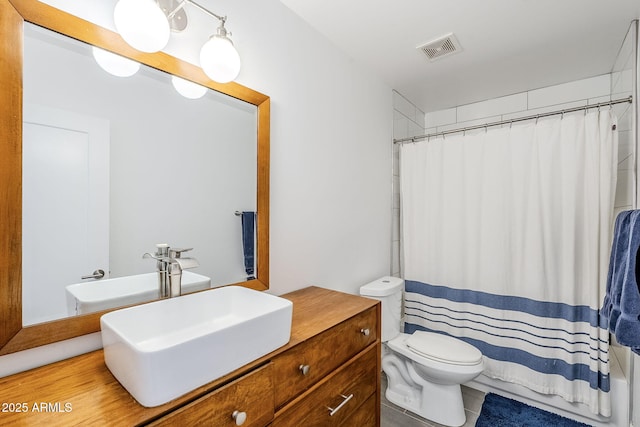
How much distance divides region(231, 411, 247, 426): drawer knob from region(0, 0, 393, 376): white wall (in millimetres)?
516

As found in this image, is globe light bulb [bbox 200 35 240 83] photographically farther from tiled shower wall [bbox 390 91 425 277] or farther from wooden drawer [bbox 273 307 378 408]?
tiled shower wall [bbox 390 91 425 277]

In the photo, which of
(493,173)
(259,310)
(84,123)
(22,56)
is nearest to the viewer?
(22,56)

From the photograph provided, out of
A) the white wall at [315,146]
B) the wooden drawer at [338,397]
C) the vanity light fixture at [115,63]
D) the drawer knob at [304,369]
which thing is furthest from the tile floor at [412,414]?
the vanity light fixture at [115,63]

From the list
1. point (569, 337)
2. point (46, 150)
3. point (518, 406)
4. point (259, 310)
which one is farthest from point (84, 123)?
point (518, 406)

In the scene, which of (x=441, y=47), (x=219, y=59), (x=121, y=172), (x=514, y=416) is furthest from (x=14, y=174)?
(x=514, y=416)

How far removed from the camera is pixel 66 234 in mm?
893

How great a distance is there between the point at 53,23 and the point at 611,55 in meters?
2.84

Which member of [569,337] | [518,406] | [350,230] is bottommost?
[518,406]

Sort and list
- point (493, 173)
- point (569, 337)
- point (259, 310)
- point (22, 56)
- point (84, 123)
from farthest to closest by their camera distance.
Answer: point (493, 173) → point (569, 337) → point (259, 310) → point (84, 123) → point (22, 56)

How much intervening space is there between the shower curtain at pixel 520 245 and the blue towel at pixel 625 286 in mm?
448

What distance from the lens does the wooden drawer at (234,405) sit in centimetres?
68

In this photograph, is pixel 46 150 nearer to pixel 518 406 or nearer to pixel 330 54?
pixel 330 54

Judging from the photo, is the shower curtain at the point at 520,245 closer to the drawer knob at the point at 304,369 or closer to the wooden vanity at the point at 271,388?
the wooden vanity at the point at 271,388

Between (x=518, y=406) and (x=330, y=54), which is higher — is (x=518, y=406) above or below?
below
